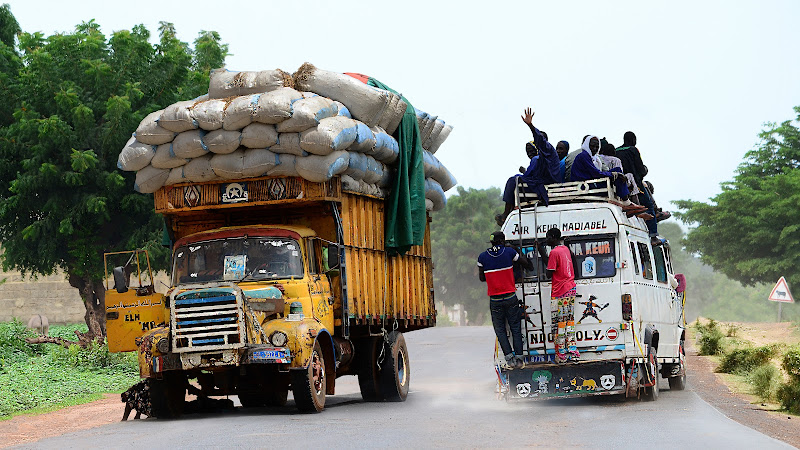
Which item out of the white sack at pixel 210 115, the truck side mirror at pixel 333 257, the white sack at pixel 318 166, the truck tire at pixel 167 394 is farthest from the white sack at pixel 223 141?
the truck tire at pixel 167 394

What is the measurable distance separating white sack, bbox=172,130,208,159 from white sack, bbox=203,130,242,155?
0.08 metres

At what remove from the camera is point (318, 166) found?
553 inches

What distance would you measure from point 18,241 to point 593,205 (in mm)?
17262

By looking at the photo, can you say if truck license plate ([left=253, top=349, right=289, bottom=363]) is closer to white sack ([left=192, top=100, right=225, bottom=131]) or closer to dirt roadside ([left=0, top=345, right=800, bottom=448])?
dirt roadside ([left=0, top=345, right=800, bottom=448])

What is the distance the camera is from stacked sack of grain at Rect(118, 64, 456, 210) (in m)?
14.1

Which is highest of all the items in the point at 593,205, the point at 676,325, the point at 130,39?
the point at 130,39

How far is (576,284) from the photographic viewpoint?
1398cm

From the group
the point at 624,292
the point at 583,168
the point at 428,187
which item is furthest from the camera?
the point at 428,187

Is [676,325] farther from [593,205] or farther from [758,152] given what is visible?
[758,152]

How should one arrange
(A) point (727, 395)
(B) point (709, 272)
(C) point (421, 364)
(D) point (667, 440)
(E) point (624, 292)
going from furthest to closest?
1. (B) point (709, 272)
2. (C) point (421, 364)
3. (A) point (727, 395)
4. (E) point (624, 292)
5. (D) point (667, 440)

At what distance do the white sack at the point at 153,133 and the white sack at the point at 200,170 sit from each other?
0.46 m

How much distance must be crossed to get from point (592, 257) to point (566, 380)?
5.36 feet

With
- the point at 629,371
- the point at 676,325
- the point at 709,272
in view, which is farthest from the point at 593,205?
the point at 709,272

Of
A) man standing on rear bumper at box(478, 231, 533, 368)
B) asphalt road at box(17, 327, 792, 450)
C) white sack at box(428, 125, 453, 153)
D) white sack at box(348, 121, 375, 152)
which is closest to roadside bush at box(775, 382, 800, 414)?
asphalt road at box(17, 327, 792, 450)
